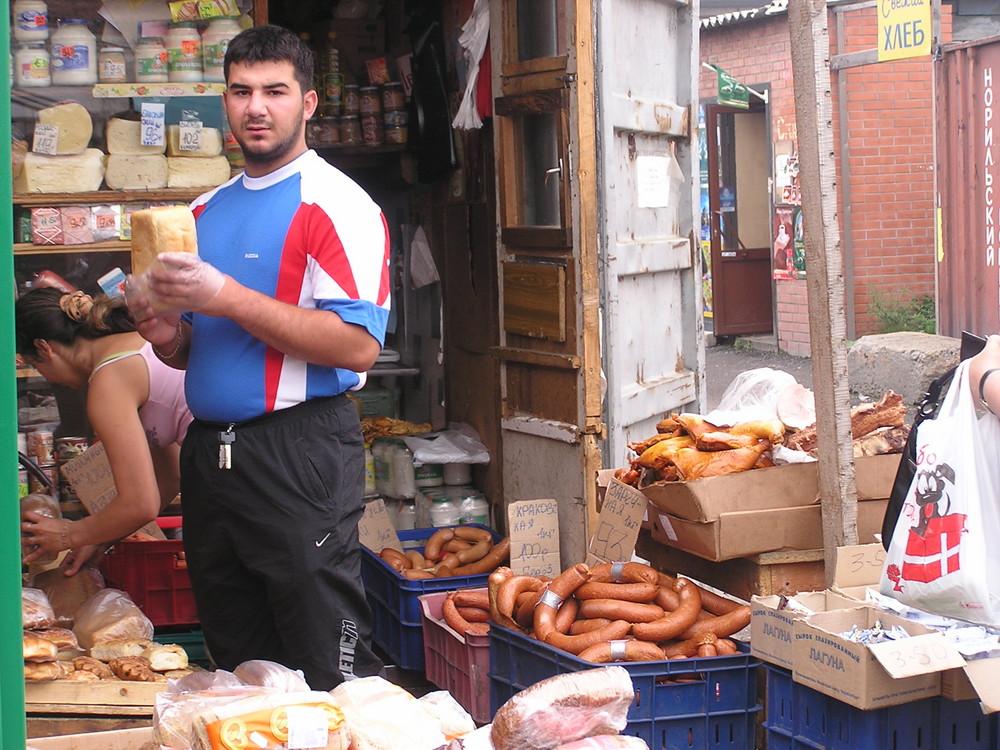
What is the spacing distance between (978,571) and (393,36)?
547 centimetres

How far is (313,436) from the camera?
3127 millimetres

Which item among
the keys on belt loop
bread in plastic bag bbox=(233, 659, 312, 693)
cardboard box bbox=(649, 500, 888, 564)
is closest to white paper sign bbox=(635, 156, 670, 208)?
cardboard box bbox=(649, 500, 888, 564)

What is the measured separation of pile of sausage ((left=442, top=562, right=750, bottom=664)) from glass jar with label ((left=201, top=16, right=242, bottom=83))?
2.48 meters

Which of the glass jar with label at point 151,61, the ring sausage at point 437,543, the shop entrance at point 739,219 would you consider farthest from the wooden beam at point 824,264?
the shop entrance at point 739,219

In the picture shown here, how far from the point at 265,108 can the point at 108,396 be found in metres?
1.29

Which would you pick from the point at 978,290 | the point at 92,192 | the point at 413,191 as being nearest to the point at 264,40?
the point at 92,192

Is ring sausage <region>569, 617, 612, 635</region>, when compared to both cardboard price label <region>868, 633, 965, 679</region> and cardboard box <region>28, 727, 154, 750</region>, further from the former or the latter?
cardboard box <region>28, 727, 154, 750</region>

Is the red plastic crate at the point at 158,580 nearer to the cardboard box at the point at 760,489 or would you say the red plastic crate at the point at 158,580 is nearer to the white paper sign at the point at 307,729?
the cardboard box at the point at 760,489

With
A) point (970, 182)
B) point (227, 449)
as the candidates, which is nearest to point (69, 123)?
point (227, 449)

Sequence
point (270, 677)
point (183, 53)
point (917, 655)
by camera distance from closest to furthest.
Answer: point (270, 677) < point (917, 655) < point (183, 53)

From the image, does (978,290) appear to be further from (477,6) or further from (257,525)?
(257,525)

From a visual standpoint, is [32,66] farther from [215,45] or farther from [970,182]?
[970,182]

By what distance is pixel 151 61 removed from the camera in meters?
5.07

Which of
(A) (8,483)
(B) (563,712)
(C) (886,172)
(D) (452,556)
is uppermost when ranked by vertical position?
(C) (886,172)
